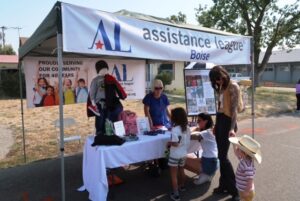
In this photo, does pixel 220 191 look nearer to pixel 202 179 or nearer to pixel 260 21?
pixel 202 179

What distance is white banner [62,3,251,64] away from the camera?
3.53m

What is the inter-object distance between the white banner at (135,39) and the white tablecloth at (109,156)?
120 centimetres

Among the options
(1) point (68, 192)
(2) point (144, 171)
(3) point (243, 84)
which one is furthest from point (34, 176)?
(3) point (243, 84)

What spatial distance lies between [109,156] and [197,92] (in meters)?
3.03

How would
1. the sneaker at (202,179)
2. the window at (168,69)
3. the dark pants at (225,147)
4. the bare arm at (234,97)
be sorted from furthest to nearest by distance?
the window at (168,69) → the sneaker at (202,179) → the dark pants at (225,147) → the bare arm at (234,97)

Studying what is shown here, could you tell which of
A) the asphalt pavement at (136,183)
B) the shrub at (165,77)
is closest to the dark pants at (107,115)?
the asphalt pavement at (136,183)

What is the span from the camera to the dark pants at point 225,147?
4277 mm

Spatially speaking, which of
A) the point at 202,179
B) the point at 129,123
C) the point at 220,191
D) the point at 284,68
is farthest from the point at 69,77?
the point at 284,68

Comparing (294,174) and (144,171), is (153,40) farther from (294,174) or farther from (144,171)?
(294,174)

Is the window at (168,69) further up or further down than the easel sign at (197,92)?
further up

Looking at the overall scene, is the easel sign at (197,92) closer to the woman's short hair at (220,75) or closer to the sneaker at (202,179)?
the sneaker at (202,179)

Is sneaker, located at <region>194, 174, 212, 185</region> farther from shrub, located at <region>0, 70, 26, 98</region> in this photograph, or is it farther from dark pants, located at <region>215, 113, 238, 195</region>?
shrub, located at <region>0, 70, 26, 98</region>

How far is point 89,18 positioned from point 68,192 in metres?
2.62

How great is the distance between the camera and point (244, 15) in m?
23.8
